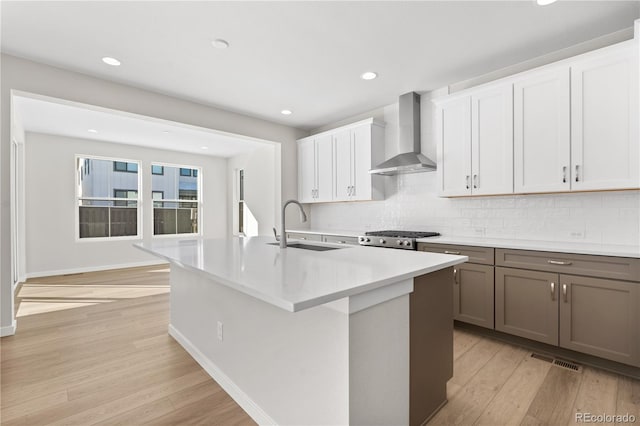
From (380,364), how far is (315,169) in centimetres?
396

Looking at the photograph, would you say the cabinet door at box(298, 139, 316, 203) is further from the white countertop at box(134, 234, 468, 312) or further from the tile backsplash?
the white countertop at box(134, 234, 468, 312)

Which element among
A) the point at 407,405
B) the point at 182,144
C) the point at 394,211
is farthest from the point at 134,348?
the point at 182,144

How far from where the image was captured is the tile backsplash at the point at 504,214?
255cm

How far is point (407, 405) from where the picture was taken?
1512 millimetres

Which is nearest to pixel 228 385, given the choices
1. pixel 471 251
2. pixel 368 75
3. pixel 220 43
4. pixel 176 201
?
pixel 471 251

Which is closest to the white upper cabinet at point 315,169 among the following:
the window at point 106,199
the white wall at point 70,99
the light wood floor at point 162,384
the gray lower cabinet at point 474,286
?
the white wall at point 70,99

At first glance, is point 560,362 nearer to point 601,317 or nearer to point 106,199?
point 601,317

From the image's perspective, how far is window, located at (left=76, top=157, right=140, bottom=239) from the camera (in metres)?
6.05

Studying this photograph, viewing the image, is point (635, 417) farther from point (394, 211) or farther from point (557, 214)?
point (394, 211)

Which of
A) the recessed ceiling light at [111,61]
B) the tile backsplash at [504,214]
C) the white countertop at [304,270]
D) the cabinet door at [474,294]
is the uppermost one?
the recessed ceiling light at [111,61]

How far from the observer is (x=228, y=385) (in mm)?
1987

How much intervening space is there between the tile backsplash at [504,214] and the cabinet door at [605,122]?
330mm

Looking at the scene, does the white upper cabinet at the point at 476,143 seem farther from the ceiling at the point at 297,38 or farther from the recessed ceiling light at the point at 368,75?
the recessed ceiling light at the point at 368,75

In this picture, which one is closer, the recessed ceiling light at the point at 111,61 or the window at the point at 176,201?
the recessed ceiling light at the point at 111,61
